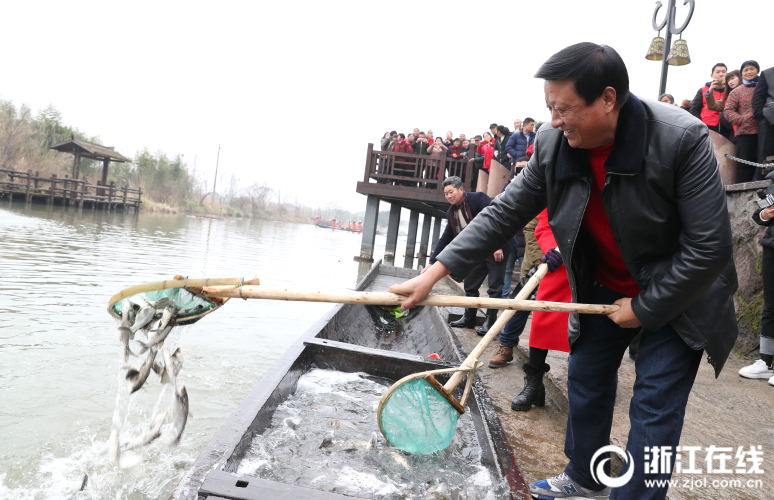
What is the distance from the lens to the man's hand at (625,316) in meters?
1.77

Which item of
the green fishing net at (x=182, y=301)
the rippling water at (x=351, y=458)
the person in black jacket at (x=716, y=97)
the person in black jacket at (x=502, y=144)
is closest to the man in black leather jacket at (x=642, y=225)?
the rippling water at (x=351, y=458)

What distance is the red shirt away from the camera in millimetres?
1835

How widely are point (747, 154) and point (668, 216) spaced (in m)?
5.77

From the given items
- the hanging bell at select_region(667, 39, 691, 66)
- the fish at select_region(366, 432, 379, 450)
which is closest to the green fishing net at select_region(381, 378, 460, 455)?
the fish at select_region(366, 432, 379, 450)

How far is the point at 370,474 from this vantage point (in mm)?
2338

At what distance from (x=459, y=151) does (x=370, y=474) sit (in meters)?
14.1

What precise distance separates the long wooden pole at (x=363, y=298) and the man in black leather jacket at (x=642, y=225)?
66 millimetres

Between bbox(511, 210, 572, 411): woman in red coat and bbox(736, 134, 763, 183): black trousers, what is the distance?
431cm

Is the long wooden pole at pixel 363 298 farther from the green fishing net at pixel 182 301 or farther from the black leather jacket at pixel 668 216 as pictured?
the black leather jacket at pixel 668 216

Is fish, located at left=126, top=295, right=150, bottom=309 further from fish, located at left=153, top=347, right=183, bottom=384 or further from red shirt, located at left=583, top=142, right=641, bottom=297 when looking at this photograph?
red shirt, located at left=583, top=142, right=641, bottom=297

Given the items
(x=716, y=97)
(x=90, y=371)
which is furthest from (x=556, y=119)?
(x=716, y=97)

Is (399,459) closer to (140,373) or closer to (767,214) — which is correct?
(140,373)

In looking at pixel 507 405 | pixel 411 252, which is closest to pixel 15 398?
pixel 507 405

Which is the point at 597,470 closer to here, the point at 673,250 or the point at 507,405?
the point at 673,250
